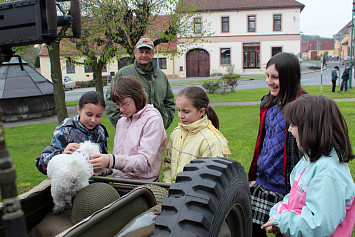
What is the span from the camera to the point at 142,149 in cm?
258

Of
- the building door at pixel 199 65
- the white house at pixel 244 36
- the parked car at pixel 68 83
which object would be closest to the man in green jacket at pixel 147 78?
the parked car at pixel 68 83

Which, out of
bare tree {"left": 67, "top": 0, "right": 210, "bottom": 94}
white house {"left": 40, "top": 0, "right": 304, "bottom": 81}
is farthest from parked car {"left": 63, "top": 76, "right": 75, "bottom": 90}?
bare tree {"left": 67, "top": 0, "right": 210, "bottom": 94}

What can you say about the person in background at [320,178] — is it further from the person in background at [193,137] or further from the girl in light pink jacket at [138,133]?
the girl in light pink jacket at [138,133]

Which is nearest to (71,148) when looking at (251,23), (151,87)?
(151,87)

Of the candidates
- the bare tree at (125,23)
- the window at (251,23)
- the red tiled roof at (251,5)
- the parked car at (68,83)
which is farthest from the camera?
the window at (251,23)

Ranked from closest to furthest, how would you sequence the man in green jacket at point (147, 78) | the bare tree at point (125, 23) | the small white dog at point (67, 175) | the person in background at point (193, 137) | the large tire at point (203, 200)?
the large tire at point (203, 200)
the small white dog at point (67, 175)
the person in background at point (193, 137)
the man in green jacket at point (147, 78)
the bare tree at point (125, 23)

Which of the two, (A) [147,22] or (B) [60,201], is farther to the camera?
(A) [147,22]

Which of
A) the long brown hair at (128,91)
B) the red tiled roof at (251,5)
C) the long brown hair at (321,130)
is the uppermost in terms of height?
the red tiled roof at (251,5)

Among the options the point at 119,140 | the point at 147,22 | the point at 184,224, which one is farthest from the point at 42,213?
the point at 147,22

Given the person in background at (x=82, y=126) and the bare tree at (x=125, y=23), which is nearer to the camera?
the person in background at (x=82, y=126)

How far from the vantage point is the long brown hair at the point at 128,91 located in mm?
2674

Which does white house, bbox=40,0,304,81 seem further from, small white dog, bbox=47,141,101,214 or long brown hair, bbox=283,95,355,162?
long brown hair, bbox=283,95,355,162

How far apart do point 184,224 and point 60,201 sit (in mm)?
1071

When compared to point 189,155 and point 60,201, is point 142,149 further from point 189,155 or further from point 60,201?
point 60,201
